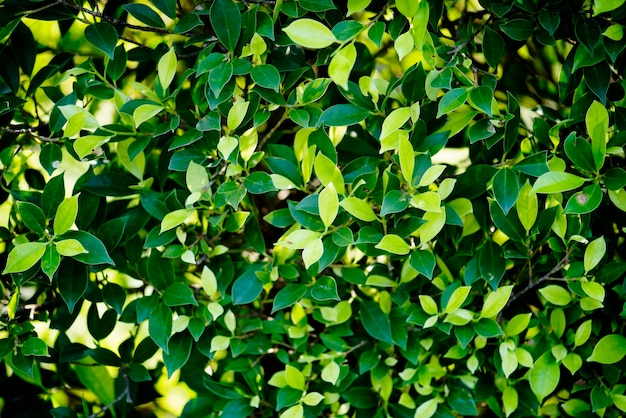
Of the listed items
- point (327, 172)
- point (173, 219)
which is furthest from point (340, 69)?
point (173, 219)

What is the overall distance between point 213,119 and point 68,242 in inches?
11.8

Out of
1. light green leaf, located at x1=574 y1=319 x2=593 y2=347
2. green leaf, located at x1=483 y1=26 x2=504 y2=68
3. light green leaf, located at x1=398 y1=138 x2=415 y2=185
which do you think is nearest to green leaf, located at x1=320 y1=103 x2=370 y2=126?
light green leaf, located at x1=398 y1=138 x2=415 y2=185

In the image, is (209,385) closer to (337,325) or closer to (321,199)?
(337,325)

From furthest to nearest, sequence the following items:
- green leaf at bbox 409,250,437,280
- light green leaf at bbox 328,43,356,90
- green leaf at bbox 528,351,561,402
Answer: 1. green leaf at bbox 528,351,561,402
2. green leaf at bbox 409,250,437,280
3. light green leaf at bbox 328,43,356,90

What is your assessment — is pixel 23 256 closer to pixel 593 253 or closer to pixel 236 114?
pixel 236 114

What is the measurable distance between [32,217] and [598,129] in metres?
0.91

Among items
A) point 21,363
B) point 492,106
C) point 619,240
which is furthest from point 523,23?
point 21,363

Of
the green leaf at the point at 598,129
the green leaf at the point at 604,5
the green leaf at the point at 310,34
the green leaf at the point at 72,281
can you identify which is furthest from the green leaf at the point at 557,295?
the green leaf at the point at 72,281

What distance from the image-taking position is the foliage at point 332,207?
37.6 inches

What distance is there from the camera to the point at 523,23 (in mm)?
996

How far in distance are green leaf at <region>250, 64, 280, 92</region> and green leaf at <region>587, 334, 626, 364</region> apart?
72 centimetres

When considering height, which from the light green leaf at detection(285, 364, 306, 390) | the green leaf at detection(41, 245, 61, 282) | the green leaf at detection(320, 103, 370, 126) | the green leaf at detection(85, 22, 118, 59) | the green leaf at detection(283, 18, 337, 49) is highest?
the green leaf at detection(283, 18, 337, 49)

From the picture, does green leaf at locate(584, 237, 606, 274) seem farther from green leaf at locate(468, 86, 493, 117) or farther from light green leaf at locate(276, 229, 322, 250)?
light green leaf at locate(276, 229, 322, 250)

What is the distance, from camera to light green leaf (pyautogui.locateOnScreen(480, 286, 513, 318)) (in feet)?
3.39
